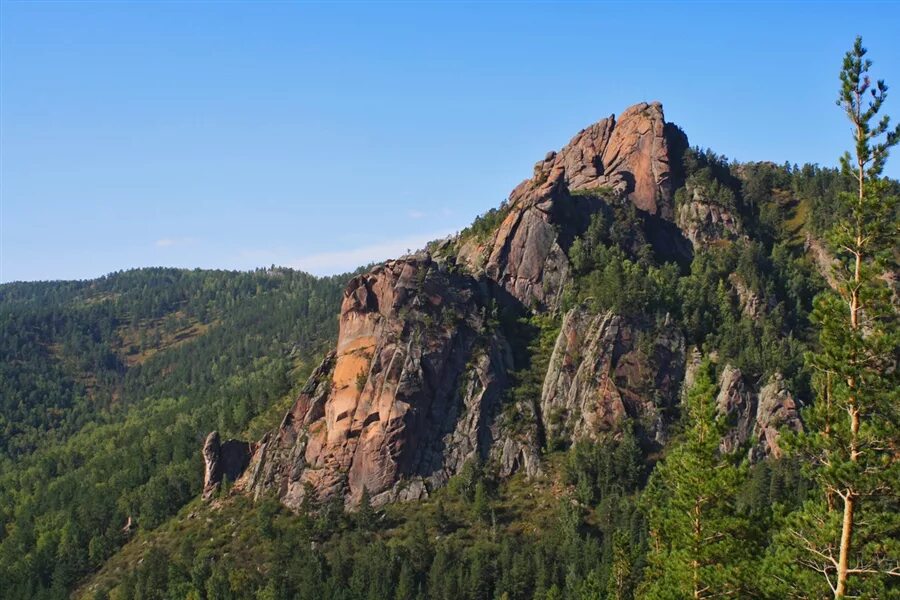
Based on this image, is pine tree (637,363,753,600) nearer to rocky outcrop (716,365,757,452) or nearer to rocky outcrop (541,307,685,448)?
rocky outcrop (716,365,757,452)

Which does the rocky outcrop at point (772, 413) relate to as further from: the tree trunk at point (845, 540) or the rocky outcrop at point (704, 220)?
the tree trunk at point (845, 540)

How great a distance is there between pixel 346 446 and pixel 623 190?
3537 inches

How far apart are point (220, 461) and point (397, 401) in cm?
3952

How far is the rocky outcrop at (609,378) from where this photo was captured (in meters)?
151

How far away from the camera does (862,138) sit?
39.2 metres

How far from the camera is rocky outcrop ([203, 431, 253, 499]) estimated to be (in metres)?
163

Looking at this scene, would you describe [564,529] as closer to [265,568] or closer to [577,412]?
[577,412]

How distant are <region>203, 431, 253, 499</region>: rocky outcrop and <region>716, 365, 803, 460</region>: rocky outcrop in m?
89.7

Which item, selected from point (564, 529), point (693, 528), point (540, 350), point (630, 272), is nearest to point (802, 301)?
point (630, 272)

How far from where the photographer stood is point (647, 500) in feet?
237

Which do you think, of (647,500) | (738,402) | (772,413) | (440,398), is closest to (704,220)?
(738,402)

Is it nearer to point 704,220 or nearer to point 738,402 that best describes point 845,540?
point 738,402

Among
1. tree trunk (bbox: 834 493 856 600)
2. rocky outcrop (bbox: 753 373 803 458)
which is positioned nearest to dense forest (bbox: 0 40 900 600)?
tree trunk (bbox: 834 493 856 600)

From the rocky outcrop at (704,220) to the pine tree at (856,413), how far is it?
157182 millimetres
